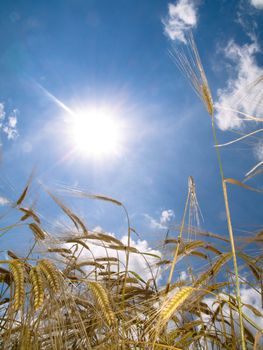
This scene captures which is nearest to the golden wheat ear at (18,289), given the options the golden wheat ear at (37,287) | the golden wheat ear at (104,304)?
the golden wheat ear at (37,287)

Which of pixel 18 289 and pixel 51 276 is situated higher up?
pixel 51 276

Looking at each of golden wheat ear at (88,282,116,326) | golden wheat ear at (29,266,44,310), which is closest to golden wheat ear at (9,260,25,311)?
golden wheat ear at (29,266,44,310)

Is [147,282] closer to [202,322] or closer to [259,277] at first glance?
[202,322]

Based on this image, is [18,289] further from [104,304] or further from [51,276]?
[104,304]

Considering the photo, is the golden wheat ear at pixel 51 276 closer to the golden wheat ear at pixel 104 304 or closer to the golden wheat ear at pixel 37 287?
the golden wheat ear at pixel 37 287

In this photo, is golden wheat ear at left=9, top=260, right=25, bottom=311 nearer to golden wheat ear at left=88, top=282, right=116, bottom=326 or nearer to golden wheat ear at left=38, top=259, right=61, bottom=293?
golden wheat ear at left=38, top=259, right=61, bottom=293

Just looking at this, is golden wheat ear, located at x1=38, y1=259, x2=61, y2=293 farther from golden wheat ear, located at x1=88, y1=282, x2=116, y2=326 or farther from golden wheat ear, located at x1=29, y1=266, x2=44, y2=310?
golden wheat ear, located at x1=88, y1=282, x2=116, y2=326

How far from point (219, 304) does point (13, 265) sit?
1.34 meters

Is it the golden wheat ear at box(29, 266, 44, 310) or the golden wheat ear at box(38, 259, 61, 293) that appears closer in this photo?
the golden wheat ear at box(29, 266, 44, 310)

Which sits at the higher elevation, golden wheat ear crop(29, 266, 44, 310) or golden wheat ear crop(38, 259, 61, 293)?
golden wheat ear crop(38, 259, 61, 293)

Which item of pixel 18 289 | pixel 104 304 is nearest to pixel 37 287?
pixel 18 289

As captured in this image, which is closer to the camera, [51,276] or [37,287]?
[37,287]

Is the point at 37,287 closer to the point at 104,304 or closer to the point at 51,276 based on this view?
the point at 51,276

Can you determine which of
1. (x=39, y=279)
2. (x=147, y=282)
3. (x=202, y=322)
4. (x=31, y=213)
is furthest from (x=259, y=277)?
(x=31, y=213)
